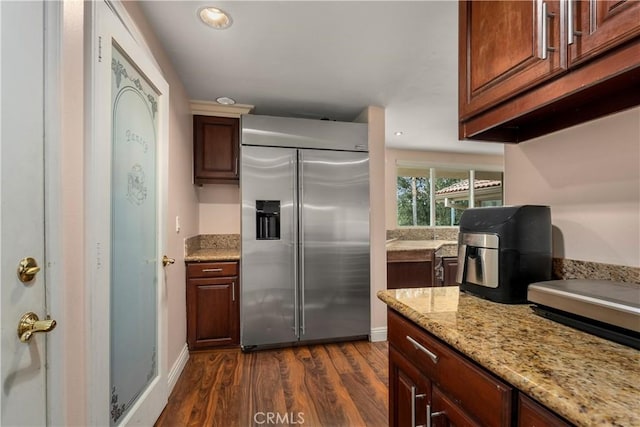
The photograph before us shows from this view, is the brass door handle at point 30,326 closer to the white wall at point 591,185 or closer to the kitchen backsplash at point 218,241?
the white wall at point 591,185

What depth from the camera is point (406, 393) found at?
105 cm

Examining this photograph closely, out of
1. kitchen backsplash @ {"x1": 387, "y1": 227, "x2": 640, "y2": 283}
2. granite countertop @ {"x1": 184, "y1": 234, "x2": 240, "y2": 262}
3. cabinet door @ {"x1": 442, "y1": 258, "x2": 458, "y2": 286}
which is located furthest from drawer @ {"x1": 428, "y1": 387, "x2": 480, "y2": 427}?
cabinet door @ {"x1": 442, "y1": 258, "x2": 458, "y2": 286}

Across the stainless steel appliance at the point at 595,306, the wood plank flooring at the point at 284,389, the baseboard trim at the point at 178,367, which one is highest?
the stainless steel appliance at the point at 595,306

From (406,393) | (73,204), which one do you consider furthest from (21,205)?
(406,393)

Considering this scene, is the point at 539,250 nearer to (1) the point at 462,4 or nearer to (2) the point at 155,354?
(1) the point at 462,4

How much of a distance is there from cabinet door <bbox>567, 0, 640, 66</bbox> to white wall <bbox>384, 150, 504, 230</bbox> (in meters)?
3.95

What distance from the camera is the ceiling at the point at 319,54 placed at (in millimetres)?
1598

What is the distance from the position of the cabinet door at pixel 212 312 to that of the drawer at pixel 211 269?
5 cm

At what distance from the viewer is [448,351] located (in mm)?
823

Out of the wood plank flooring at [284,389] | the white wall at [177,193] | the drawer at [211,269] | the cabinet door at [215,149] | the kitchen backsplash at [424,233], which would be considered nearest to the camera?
the wood plank flooring at [284,389]

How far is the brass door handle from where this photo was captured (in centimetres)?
77

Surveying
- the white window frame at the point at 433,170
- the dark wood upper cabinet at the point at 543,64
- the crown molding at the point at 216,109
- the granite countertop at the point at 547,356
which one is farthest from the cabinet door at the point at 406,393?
the white window frame at the point at 433,170

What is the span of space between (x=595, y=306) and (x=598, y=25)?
713mm

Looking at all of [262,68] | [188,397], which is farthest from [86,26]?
[188,397]
